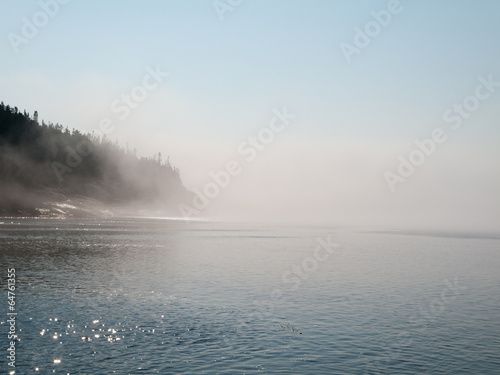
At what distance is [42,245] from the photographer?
10219cm

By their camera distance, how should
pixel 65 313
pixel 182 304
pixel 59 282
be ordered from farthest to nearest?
pixel 59 282
pixel 182 304
pixel 65 313

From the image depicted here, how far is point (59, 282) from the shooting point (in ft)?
189

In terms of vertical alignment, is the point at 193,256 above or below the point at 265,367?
above

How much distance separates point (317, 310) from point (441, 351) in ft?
48.4

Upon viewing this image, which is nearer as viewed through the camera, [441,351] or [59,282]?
[441,351]

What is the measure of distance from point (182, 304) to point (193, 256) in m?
49.8

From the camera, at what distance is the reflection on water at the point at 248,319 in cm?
2942

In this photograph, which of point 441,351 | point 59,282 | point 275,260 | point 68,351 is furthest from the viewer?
point 275,260

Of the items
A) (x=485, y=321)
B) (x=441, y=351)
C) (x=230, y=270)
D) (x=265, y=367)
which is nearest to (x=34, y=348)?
(x=265, y=367)

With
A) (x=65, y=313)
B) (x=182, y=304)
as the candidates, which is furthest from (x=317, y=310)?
(x=65, y=313)

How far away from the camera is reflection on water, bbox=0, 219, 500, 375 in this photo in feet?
96.5

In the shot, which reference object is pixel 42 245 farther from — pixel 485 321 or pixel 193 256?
pixel 485 321

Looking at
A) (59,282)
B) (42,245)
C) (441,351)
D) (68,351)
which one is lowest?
(441,351)

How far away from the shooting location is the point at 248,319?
41281 millimetres
